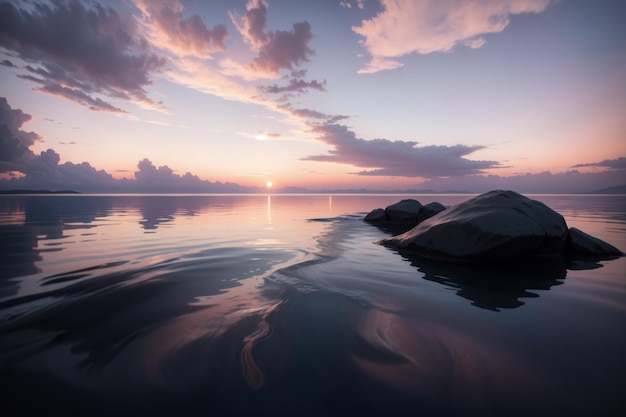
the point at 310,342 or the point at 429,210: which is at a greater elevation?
the point at 429,210

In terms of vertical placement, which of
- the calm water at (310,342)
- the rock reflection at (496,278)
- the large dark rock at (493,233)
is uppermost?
the large dark rock at (493,233)

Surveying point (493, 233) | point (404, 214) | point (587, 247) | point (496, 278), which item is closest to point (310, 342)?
point (496, 278)

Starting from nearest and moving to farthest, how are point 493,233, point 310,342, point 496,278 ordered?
point 310,342, point 496,278, point 493,233

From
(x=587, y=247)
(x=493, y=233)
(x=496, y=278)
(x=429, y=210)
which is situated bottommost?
(x=496, y=278)

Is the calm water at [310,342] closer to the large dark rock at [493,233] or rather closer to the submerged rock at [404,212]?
the large dark rock at [493,233]

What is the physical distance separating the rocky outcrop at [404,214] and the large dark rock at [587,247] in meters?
8.34

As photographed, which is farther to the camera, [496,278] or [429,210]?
[429,210]

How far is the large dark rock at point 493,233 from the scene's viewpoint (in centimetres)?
550

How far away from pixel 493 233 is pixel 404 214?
10.4 metres

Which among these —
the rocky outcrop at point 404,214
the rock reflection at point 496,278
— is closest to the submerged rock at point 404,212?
the rocky outcrop at point 404,214

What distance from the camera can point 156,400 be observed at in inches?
68.3

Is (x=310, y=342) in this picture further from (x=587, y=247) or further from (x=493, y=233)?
(x=587, y=247)

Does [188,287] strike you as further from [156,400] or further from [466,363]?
[466,363]

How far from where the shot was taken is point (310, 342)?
2467mm
